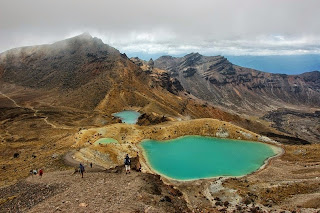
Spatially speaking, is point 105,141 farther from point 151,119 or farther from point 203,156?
point 151,119

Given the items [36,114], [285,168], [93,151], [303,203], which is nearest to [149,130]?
[93,151]

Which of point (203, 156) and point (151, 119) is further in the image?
point (151, 119)

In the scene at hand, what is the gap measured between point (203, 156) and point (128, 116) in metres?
96.8

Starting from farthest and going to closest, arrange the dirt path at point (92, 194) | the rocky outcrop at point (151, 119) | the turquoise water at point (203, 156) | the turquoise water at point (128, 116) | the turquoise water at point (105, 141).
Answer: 1. the turquoise water at point (128, 116)
2. the rocky outcrop at point (151, 119)
3. the turquoise water at point (105, 141)
4. the turquoise water at point (203, 156)
5. the dirt path at point (92, 194)

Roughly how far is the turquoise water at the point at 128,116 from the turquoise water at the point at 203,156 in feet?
218

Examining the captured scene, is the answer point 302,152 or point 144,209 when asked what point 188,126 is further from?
point 144,209

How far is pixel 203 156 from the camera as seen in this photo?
73.9 m

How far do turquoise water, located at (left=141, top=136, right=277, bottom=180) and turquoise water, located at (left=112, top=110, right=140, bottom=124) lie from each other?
218 feet

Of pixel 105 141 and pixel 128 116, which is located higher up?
pixel 105 141

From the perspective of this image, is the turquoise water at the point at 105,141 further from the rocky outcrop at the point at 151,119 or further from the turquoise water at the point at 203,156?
the rocky outcrop at the point at 151,119

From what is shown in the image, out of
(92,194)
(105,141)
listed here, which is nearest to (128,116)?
(105,141)

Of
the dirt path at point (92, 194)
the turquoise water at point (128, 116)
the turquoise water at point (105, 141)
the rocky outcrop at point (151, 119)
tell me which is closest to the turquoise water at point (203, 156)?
the turquoise water at point (105, 141)

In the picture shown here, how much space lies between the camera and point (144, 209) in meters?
28.6

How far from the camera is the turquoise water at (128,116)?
150575 millimetres
